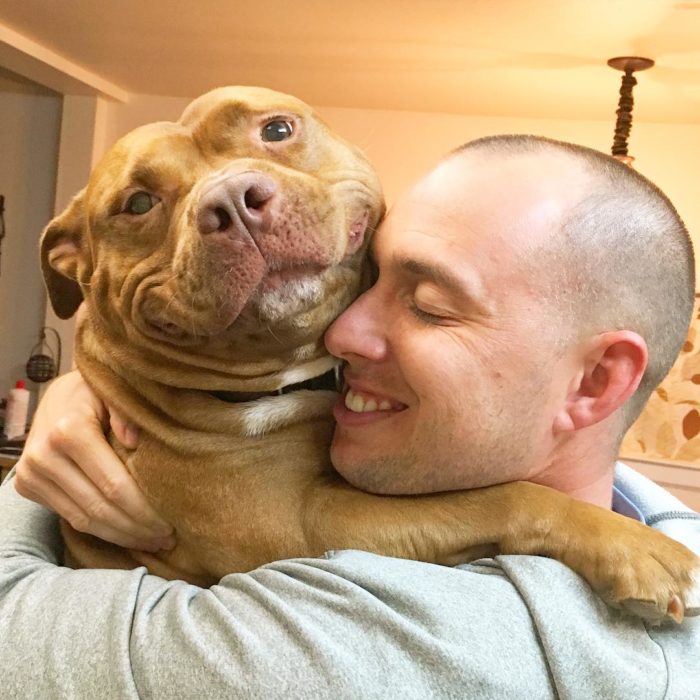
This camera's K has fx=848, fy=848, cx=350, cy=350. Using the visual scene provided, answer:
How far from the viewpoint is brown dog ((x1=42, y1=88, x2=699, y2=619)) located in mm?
1339

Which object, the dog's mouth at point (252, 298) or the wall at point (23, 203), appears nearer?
the dog's mouth at point (252, 298)

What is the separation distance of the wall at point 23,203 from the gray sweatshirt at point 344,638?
4895 mm

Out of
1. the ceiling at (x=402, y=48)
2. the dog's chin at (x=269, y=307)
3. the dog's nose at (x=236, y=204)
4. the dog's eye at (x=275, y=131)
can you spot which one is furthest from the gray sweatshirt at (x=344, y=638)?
the ceiling at (x=402, y=48)

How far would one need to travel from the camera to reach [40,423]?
1.73 m

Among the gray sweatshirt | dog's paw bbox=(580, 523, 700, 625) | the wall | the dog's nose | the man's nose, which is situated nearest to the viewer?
the gray sweatshirt

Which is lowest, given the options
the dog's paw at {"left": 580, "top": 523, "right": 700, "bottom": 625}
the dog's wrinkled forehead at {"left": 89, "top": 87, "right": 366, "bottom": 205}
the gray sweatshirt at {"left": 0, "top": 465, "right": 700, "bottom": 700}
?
the gray sweatshirt at {"left": 0, "top": 465, "right": 700, "bottom": 700}

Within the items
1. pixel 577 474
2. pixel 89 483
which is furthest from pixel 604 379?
pixel 89 483

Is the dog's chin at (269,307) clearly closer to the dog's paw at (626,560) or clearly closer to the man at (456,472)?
the man at (456,472)

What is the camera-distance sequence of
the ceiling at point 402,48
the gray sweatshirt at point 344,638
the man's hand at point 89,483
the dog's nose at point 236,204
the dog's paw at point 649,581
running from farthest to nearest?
the ceiling at point 402,48 → the man's hand at point 89,483 → the dog's nose at point 236,204 → the dog's paw at point 649,581 → the gray sweatshirt at point 344,638

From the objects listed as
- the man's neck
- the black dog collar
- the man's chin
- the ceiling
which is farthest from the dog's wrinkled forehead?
the ceiling

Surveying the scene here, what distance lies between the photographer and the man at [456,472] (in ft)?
3.55

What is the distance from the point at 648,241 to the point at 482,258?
34cm

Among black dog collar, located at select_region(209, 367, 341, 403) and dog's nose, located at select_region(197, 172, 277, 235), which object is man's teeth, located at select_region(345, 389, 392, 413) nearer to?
black dog collar, located at select_region(209, 367, 341, 403)

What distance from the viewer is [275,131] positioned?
1.62 metres
